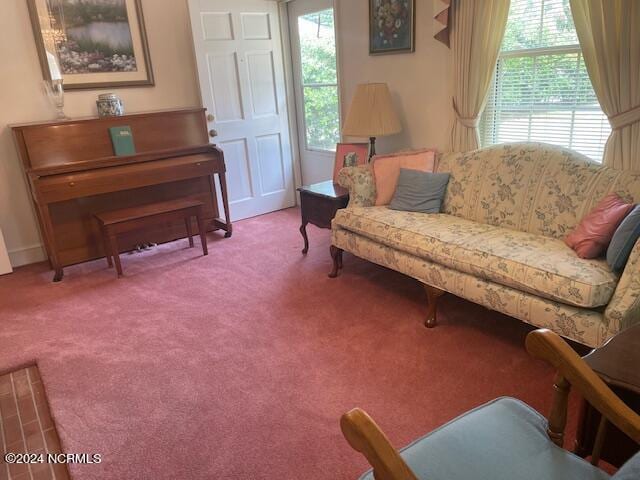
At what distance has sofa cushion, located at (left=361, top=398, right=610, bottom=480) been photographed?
106 centimetres

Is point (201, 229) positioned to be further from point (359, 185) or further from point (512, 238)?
point (512, 238)

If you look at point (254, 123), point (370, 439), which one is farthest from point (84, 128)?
point (370, 439)

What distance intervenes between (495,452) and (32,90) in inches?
154

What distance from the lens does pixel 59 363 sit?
2.37 meters

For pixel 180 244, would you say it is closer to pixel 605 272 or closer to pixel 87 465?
pixel 87 465

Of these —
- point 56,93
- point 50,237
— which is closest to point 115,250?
point 50,237

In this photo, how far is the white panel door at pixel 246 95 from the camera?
13.3ft

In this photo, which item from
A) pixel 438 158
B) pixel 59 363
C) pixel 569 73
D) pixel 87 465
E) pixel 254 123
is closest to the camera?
pixel 87 465

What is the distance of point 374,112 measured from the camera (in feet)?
11.0

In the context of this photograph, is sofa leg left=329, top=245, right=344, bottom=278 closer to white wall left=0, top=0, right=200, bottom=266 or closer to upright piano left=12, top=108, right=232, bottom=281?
→ upright piano left=12, top=108, right=232, bottom=281

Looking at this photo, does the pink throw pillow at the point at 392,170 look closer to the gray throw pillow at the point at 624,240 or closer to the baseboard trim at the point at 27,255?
the gray throw pillow at the point at 624,240

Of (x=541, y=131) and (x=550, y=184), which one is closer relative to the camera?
(x=550, y=184)

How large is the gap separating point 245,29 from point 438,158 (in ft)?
7.45

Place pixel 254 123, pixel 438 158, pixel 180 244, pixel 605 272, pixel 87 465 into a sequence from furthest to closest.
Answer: pixel 254 123, pixel 180 244, pixel 438 158, pixel 605 272, pixel 87 465
